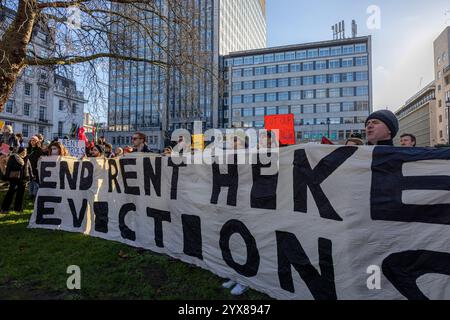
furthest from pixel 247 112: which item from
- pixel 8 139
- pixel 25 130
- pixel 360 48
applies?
pixel 8 139

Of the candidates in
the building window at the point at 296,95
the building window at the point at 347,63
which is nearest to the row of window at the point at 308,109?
the building window at the point at 296,95

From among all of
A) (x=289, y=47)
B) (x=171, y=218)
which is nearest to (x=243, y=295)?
(x=171, y=218)

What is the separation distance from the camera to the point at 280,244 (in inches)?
139

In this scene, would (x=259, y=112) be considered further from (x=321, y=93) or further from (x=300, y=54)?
(x=300, y=54)

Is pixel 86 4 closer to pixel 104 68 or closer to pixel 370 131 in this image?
pixel 104 68

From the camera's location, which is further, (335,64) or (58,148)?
(335,64)

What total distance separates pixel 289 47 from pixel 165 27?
73072mm

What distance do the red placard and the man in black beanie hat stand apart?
157 inches

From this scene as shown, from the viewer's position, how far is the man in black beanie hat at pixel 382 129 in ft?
12.7

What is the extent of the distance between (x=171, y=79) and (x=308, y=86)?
70073 mm

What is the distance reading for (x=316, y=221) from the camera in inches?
130

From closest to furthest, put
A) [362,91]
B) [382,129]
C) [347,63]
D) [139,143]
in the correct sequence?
[382,129] < [139,143] < [362,91] < [347,63]

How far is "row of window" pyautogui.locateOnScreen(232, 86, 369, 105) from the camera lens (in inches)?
2864

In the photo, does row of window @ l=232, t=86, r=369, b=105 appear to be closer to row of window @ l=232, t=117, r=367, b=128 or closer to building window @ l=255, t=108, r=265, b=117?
building window @ l=255, t=108, r=265, b=117
